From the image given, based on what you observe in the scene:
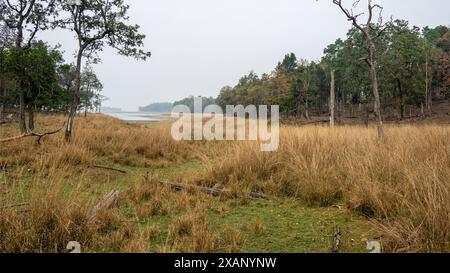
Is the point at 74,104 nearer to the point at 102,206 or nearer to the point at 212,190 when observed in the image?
the point at 212,190

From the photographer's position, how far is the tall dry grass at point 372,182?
103 inches

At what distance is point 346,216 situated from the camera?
3617 millimetres

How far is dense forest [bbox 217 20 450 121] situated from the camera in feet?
111

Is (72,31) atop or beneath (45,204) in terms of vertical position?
atop

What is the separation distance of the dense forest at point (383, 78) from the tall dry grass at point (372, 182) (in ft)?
76.1

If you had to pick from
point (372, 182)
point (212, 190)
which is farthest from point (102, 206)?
point (372, 182)

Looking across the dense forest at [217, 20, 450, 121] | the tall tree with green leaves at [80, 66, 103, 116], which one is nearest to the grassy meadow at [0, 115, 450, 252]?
the dense forest at [217, 20, 450, 121]

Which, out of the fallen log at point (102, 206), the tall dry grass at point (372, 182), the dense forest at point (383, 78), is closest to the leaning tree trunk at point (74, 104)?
the fallen log at point (102, 206)

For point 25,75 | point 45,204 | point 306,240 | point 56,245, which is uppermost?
point 25,75
